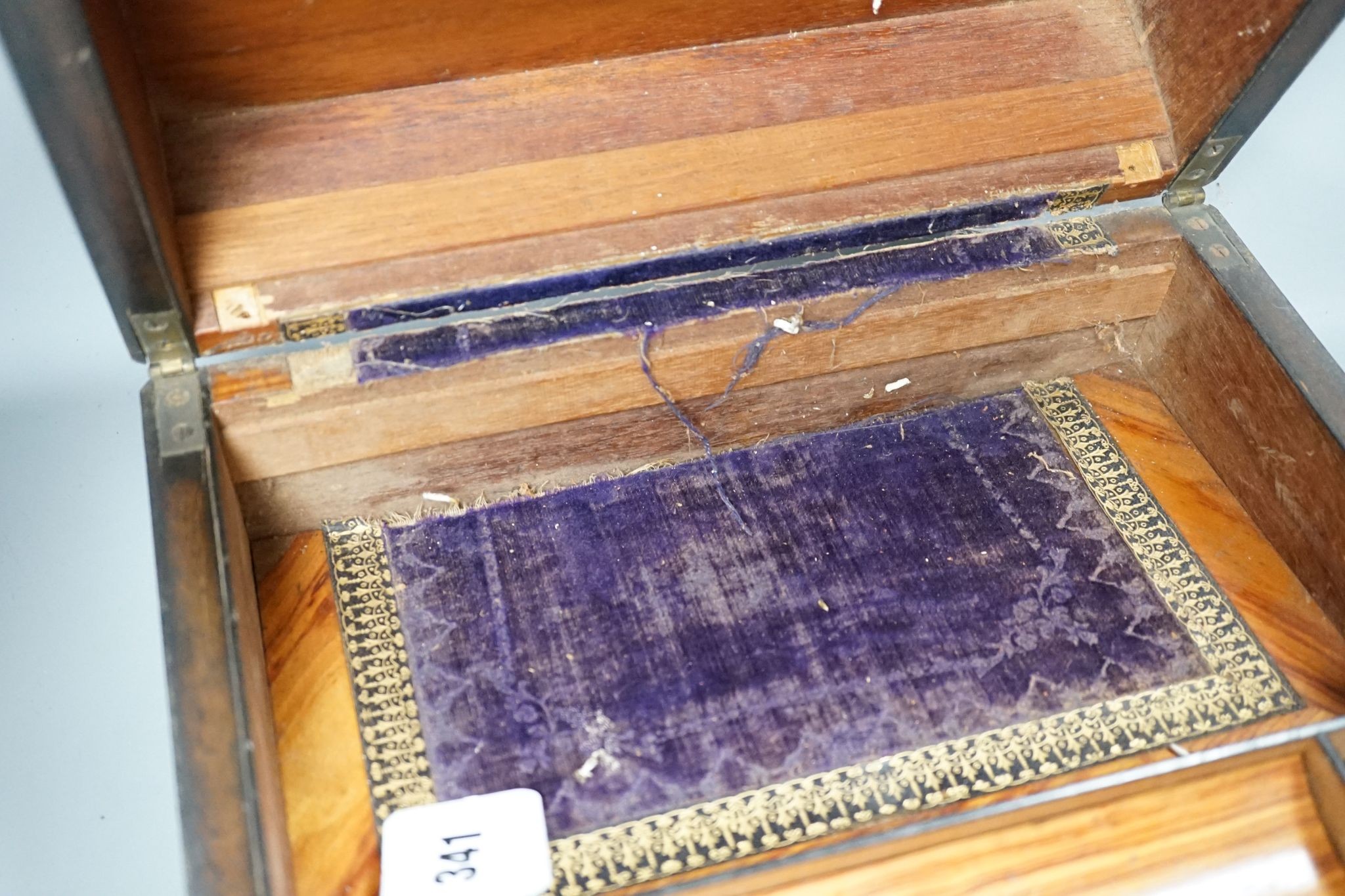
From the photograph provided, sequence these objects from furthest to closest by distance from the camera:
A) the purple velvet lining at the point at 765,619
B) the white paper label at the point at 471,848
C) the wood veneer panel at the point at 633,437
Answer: the wood veneer panel at the point at 633,437 → the purple velvet lining at the point at 765,619 → the white paper label at the point at 471,848

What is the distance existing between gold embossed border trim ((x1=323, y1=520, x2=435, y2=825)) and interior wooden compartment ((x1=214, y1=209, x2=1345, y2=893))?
2 cm

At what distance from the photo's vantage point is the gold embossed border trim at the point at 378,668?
46.5 inches

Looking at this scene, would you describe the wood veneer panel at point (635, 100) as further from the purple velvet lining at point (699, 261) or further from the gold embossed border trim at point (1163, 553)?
the gold embossed border trim at point (1163, 553)

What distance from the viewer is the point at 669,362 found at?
132 cm

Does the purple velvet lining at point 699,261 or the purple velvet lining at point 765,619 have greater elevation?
the purple velvet lining at point 699,261

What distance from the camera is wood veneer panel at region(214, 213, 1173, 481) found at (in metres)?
1.25

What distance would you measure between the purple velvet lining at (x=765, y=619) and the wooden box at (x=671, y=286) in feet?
0.25

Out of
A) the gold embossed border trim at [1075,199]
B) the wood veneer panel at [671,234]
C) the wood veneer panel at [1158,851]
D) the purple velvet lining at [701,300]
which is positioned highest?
the wood veneer panel at [671,234]

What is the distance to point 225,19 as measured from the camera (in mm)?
1150

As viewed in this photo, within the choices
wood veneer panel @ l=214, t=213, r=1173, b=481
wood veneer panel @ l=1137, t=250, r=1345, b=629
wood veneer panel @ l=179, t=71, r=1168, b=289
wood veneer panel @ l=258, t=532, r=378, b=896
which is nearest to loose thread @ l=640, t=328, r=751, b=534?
wood veneer panel @ l=214, t=213, r=1173, b=481

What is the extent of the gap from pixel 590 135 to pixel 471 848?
2.56 ft

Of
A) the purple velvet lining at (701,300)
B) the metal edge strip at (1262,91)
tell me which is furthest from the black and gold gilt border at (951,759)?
the metal edge strip at (1262,91)

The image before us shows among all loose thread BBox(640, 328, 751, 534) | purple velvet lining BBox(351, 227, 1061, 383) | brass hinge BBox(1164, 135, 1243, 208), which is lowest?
loose thread BBox(640, 328, 751, 534)

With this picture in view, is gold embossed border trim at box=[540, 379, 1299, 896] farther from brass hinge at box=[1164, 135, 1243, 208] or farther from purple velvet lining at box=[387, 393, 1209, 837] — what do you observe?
brass hinge at box=[1164, 135, 1243, 208]
